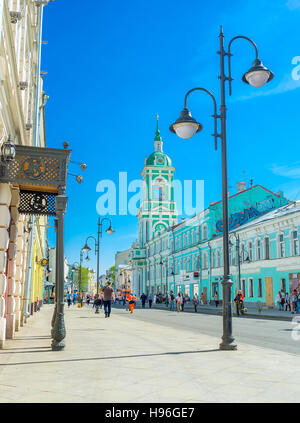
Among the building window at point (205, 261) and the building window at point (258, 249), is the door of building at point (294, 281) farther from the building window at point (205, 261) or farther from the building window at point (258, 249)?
the building window at point (205, 261)

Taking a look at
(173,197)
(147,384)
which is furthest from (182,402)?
(173,197)

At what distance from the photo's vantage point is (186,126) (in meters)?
10.6

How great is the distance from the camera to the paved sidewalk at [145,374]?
5344mm

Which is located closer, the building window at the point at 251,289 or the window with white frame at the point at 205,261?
the building window at the point at 251,289

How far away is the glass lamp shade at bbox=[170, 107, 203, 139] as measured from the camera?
10625mm

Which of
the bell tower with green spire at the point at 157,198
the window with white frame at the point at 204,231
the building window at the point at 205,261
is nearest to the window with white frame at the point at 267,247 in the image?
the building window at the point at 205,261

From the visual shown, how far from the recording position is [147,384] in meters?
6.04

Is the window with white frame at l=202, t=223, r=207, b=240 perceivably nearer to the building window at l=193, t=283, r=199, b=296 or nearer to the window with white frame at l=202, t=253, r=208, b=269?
the window with white frame at l=202, t=253, r=208, b=269

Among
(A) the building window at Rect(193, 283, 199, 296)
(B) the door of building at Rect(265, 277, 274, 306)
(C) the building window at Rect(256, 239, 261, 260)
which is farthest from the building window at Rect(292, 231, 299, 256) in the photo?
(A) the building window at Rect(193, 283, 199, 296)

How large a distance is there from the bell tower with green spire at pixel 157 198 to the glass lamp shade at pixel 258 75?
277ft

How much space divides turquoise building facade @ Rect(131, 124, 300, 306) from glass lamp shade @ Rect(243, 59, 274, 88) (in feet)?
86.5

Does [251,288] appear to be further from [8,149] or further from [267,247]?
[8,149]

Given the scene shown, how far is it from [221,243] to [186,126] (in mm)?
41155

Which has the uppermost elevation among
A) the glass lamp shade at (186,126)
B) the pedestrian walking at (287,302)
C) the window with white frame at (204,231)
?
the window with white frame at (204,231)
